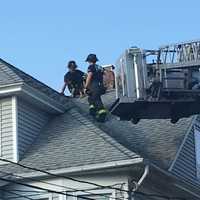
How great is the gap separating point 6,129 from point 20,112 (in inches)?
19.7

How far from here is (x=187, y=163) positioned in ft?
60.0

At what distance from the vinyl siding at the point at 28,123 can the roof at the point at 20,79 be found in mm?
497

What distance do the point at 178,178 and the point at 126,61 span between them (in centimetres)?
386

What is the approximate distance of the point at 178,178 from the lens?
54.1ft

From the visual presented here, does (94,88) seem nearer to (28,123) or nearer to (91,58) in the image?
(91,58)

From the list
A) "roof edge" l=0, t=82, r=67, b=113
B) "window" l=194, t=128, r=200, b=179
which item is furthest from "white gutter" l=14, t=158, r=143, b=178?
"window" l=194, t=128, r=200, b=179

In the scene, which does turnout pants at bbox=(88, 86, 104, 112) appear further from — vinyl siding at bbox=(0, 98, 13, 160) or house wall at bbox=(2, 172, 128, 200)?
vinyl siding at bbox=(0, 98, 13, 160)

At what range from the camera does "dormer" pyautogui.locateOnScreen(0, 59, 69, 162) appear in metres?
16.6

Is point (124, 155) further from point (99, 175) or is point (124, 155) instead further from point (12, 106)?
point (12, 106)

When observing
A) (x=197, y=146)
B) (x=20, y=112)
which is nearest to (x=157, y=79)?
(x=20, y=112)

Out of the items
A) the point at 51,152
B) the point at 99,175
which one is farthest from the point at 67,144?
the point at 99,175

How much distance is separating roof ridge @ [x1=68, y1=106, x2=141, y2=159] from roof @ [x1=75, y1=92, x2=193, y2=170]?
0.66 feet

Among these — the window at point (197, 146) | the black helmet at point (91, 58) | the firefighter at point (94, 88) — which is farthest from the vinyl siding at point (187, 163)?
the black helmet at point (91, 58)

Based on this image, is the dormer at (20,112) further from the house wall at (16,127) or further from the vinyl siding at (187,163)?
the vinyl siding at (187,163)
